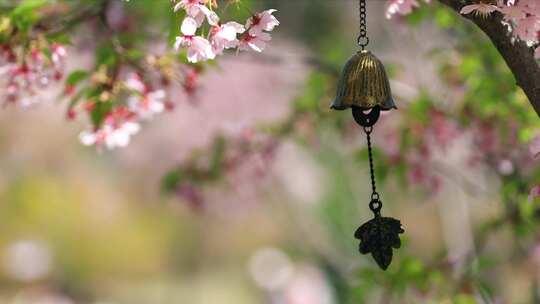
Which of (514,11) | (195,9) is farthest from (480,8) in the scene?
(195,9)

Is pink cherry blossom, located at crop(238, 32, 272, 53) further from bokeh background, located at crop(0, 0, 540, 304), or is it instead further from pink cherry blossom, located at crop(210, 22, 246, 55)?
bokeh background, located at crop(0, 0, 540, 304)

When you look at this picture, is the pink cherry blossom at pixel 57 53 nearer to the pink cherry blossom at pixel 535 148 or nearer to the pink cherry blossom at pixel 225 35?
the pink cherry blossom at pixel 225 35

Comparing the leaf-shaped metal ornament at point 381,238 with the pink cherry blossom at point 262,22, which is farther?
the leaf-shaped metal ornament at point 381,238

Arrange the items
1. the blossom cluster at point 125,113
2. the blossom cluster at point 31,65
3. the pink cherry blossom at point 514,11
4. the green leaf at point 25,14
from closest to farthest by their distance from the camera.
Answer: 1. the pink cherry blossom at point 514,11
2. the green leaf at point 25,14
3. the blossom cluster at point 31,65
4. the blossom cluster at point 125,113

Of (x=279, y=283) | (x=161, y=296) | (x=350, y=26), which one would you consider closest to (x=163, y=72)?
(x=279, y=283)

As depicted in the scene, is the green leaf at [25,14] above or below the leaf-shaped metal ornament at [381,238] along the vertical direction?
above

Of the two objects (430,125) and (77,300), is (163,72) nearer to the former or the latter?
(430,125)

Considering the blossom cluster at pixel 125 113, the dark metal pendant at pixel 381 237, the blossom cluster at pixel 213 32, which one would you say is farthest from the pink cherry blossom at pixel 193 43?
the blossom cluster at pixel 125 113
